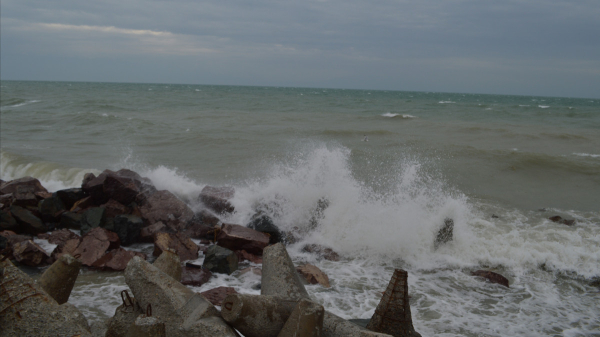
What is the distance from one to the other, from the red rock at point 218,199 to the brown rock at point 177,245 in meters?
1.68

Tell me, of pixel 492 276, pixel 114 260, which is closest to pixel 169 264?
pixel 114 260

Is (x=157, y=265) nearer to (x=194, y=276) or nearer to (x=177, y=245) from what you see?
(x=194, y=276)

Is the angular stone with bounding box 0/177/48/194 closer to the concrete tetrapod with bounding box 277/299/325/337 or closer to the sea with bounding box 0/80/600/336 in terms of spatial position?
the sea with bounding box 0/80/600/336

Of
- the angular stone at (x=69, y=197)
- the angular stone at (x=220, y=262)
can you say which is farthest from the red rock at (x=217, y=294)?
the angular stone at (x=69, y=197)

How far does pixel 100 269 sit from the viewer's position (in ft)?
17.6

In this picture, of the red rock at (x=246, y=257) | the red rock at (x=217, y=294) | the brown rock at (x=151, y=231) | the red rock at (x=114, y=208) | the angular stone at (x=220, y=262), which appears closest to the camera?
the red rock at (x=217, y=294)

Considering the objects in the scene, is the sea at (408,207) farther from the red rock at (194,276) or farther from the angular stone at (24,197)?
the angular stone at (24,197)

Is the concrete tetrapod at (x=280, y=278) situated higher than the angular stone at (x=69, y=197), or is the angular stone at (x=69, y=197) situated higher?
the concrete tetrapod at (x=280, y=278)

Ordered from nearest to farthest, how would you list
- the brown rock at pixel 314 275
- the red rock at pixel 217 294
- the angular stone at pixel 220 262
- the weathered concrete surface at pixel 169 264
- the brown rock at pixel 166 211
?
the weathered concrete surface at pixel 169 264, the red rock at pixel 217 294, the brown rock at pixel 314 275, the angular stone at pixel 220 262, the brown rock at pixel 166 211

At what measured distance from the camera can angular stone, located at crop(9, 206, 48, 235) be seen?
6.47 m

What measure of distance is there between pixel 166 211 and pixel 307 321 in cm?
497

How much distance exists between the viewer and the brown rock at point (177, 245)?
579cm

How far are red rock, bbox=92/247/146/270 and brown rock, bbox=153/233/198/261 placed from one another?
38 cm

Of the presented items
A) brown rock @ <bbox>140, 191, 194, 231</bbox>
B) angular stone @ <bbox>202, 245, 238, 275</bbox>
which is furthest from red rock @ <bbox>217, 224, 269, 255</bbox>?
brown rock @ <bbox>140, 191, 194, 231</bbox>
